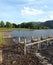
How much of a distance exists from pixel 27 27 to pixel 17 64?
16240 centimetres

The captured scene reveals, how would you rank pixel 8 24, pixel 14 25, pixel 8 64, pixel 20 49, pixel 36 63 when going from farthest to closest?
pixel 14 25 < pixel 8 24 < pixel 20 49 < pixel 36 63 < pixel 8 64

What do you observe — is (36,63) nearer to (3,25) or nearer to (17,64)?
(17,64)

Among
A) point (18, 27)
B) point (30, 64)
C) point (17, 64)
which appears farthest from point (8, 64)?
point (18, 27)

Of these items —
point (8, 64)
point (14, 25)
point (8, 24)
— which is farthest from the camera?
point (14, 25)

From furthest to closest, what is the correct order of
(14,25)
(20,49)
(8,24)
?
(14,25) → (8,24) → (20,49)

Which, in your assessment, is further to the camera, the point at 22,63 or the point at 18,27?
the point at 18,27

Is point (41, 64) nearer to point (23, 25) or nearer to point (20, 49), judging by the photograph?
point (20, 49)

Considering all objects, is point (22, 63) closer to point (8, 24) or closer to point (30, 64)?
point (30, 64)

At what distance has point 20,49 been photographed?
30594 mm

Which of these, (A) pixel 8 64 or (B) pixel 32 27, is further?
(B) pixel 32 27

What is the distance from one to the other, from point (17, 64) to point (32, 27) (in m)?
167

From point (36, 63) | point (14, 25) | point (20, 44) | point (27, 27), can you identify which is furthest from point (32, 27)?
point (36, 63)

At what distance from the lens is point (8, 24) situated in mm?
159625

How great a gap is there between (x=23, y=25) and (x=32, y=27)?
30.4 feet
